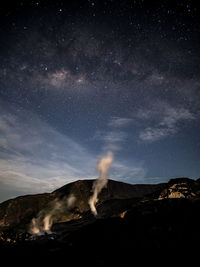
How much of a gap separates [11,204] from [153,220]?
80849 millimetres

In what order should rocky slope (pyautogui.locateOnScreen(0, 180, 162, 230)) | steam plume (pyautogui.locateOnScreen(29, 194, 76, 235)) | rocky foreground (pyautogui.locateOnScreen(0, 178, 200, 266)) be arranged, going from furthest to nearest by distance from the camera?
rocky slope (pyautogui.locateOnScreen(0, 180, 162, 230)) → steam plume (pyautogui.locateOnScreen(29, 194, 76, 235)) → rocky foreground (pyautogui.locateOnScreen(0, 178, 200, 266))

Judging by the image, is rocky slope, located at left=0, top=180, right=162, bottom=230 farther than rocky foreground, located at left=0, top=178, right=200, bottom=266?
Yes

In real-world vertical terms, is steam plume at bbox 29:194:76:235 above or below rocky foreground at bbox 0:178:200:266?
below

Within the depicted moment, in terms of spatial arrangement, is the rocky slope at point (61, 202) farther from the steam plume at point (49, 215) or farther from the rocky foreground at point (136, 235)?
the rocky foreground at point (136, 235)

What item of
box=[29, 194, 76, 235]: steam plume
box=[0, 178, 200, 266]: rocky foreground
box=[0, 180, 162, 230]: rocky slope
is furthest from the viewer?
box=[0, 180, 162, 230]: rocky slope

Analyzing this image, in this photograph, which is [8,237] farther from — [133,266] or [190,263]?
[190,263]

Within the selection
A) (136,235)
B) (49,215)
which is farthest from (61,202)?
(136,235)

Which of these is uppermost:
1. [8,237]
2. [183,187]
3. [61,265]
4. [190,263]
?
[183,187]

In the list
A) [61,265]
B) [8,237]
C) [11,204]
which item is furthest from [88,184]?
[61,265]

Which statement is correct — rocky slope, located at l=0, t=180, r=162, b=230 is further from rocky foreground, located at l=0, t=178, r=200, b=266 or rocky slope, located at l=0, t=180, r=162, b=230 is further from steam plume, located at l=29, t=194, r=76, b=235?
rocky foreground, located at l=0, t=178, r=200, b=266

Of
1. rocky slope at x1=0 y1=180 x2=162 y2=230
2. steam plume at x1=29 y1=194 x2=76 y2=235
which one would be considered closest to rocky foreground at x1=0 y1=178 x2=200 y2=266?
steam plume at x1=29 y1=194 x2=76 y2=235

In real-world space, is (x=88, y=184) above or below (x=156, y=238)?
above

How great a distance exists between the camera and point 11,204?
280ft

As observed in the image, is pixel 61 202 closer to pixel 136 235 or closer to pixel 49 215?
pixel 49 215
